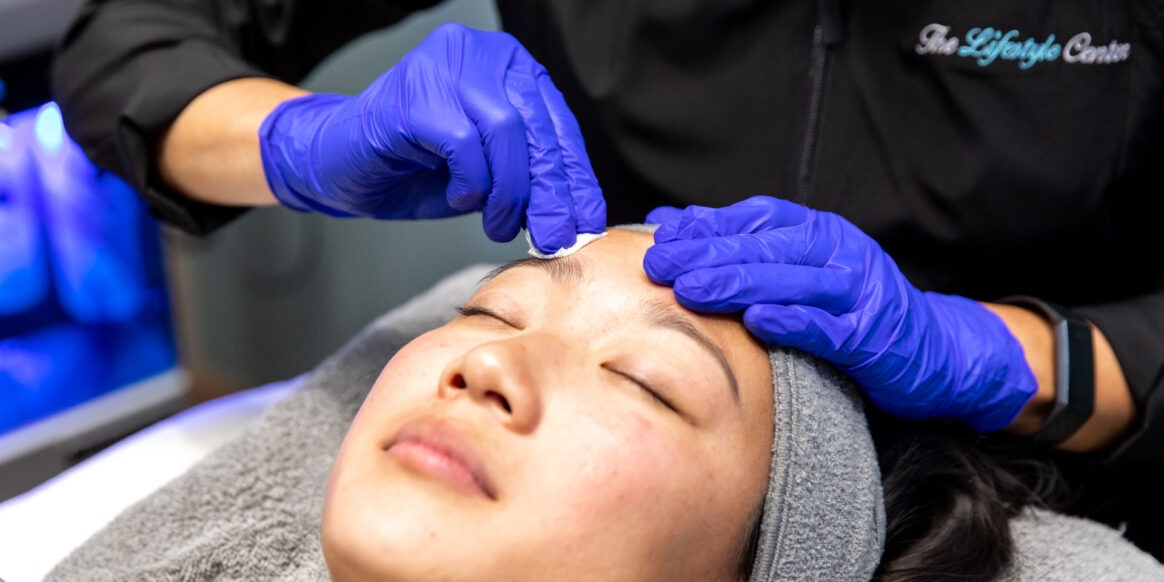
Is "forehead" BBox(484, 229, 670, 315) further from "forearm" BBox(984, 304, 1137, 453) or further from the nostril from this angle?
"forearm" BBox(984, 304, 1137, 453)

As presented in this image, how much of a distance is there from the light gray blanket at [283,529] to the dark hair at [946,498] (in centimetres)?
5

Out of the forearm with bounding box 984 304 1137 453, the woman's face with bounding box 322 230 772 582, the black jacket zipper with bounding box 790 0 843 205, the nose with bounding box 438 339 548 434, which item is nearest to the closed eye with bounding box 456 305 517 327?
the woman's face with bounding box 322 230 772 582

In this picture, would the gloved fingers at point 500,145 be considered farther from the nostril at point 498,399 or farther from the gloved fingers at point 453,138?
the nostril at point 498,399

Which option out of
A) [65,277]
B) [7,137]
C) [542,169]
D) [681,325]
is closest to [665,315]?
[681,325]

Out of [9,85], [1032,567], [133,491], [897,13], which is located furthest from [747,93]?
[9,85]

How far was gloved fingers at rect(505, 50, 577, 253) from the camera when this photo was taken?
0.98 m

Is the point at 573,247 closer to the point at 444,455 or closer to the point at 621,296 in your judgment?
the point at 621,296

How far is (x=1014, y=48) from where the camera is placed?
1.15 metres

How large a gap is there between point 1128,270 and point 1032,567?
0.50 metres

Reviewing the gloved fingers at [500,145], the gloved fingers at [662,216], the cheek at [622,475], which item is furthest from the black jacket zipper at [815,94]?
the cheek at [622,475]

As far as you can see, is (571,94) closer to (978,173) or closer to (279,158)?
(279,158)

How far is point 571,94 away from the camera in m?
1.36

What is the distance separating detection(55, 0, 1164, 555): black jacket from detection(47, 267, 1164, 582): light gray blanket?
6.5 inches

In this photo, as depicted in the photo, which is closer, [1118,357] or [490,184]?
[490,184]
